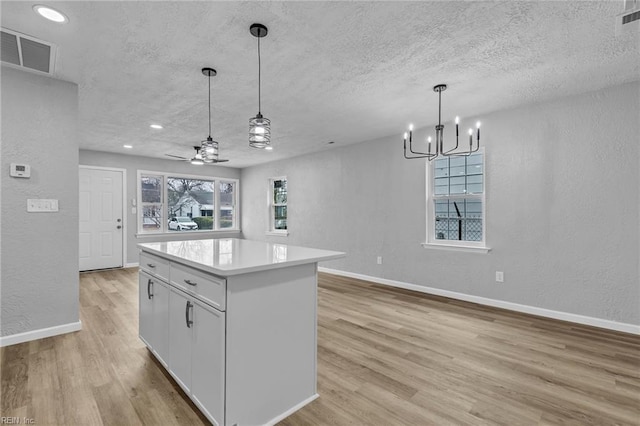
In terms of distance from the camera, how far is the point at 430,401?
1.93m

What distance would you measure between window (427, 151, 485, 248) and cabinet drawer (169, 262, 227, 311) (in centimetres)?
357

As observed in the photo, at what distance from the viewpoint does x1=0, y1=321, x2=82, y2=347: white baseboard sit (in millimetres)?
2686

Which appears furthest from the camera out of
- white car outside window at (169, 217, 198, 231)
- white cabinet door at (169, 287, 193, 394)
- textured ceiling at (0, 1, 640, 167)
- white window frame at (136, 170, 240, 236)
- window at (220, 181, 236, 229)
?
window at (220, 181, 236, 229)

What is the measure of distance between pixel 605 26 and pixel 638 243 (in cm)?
212

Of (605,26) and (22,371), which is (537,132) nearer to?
(605,26)

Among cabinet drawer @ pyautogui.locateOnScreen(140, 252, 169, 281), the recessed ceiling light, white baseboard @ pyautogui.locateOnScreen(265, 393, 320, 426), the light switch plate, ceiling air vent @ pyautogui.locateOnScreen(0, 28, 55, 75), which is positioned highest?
the recessed ceiling light

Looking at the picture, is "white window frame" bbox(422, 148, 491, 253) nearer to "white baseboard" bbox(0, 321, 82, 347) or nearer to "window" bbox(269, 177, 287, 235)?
"window" bbox(269, 177, 287, 235)

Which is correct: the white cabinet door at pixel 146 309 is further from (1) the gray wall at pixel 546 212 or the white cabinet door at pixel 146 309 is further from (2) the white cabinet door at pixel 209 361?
(1) the gray wall at pixel 546 212

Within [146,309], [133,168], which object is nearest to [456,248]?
[146,309]

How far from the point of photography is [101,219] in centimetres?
615

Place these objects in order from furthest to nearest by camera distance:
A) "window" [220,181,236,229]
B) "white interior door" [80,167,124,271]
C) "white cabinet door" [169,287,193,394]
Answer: "window" [220,181,236,229] → "white interior door" [80,167,124,271] → "white cabinet door" [169,287,193,394]

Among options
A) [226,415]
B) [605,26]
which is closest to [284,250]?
[226,415]

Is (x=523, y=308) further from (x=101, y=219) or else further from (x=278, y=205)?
(x=101, y=219)

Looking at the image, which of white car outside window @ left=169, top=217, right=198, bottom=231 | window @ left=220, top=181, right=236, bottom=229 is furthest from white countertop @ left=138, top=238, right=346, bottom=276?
window @ left=220, top=181, right=236, bottom=229
